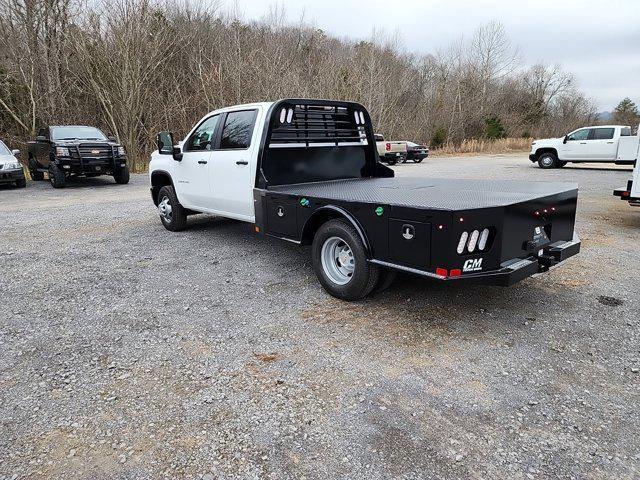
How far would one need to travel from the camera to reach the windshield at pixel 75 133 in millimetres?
13852

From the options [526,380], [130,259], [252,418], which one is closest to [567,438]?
[526,380]

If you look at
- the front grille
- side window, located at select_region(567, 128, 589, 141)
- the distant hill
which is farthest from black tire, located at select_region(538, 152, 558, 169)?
the distant hill

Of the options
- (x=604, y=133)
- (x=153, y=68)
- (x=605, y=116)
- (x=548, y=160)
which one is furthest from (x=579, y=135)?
(x=605, y=116)

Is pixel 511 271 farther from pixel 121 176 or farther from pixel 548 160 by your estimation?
pixel 548 160

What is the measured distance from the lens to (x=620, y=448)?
2.43m

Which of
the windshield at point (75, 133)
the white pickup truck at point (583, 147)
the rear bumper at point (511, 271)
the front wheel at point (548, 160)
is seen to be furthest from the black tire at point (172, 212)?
the front wheel at point (548, 160)

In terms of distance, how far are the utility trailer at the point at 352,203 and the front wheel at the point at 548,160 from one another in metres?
18.2

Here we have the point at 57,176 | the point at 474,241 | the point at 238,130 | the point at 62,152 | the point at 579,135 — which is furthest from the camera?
the point at 579,135

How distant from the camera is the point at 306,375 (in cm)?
318

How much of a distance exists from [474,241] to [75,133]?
14.1 meters

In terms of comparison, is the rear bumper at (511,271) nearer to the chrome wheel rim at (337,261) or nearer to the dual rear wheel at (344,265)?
the dual rear wheel at (344,265)

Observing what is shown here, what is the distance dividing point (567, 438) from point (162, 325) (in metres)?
3.09

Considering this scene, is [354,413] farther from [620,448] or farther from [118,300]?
[118,300]

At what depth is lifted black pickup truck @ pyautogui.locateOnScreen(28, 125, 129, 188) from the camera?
44.1 feet
